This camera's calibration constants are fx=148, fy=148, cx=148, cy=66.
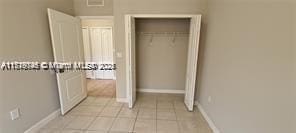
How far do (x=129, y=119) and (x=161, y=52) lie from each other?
73.8 inches

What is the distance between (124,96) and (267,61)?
2.75m

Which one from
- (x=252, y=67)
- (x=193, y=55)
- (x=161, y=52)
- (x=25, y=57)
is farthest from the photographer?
(x=161, y=52)

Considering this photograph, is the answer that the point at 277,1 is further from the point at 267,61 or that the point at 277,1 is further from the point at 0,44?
the point at 0,44

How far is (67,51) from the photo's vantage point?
2816 millimetres

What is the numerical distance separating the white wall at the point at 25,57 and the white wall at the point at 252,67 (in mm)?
2805

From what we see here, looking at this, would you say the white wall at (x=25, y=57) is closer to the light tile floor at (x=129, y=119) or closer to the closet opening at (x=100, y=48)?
the light tile floor at (x=129, y=119)

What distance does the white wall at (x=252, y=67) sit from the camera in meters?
1.19

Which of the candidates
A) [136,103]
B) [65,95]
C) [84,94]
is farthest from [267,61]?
[84,94]

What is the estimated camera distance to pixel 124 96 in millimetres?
3434

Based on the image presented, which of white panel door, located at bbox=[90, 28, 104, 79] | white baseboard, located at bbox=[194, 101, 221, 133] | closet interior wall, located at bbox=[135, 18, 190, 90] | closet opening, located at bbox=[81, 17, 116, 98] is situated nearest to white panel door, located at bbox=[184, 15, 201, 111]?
white baseboard, located at bbox=[194, 101, 221, 133]

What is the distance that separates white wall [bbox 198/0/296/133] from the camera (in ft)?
3.90

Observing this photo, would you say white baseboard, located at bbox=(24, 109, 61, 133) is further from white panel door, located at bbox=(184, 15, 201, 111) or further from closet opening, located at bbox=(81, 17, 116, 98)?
white panel door, located at bbox=(184, 15, 201, 111)

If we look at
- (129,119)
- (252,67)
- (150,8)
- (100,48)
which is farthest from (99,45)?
(252,67)

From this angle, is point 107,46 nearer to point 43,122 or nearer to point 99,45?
point 99,45
